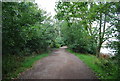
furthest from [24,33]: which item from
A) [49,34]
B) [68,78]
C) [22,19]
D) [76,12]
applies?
[49,34]

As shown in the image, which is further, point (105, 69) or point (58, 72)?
point (105, 69)

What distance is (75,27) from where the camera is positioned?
14.6 meters

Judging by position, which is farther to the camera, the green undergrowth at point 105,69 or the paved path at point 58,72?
the paved path at point 58,72

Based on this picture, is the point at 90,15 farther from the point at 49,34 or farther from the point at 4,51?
the point at 49,34

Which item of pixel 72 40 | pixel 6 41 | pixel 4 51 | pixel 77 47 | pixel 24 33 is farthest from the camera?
pixel 72 40

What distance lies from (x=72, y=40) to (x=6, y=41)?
497 inches

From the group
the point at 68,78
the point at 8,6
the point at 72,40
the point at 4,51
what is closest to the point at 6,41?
the point at 4,51

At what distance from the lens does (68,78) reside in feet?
15.1

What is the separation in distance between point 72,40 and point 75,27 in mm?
2463

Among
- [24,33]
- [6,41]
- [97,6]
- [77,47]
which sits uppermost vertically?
[97,6]

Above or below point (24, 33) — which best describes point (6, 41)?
below

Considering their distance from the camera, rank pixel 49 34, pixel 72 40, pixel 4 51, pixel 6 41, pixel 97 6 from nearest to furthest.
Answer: pixel 97 6
pixel 6 41
pixel 4 51
pixel 49 34
pixel 72 40

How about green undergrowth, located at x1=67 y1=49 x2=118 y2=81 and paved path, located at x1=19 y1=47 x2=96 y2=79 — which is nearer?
green undergrowth, located at x1=67 y1=49 x2=118 y2=81

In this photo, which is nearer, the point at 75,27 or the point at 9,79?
the point at 9,79
